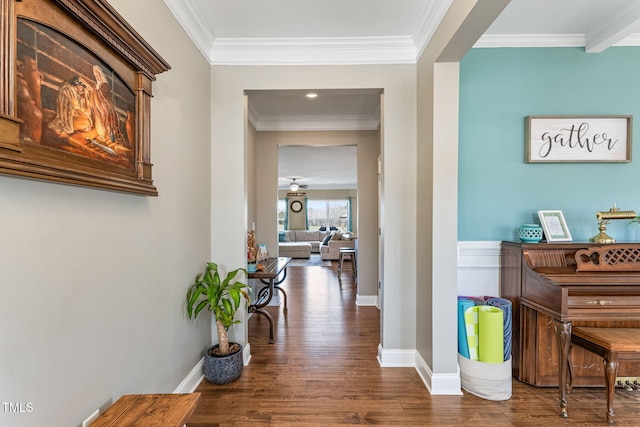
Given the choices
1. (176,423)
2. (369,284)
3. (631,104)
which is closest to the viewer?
(176,423)

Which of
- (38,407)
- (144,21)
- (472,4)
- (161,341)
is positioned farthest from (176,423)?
(472,4)

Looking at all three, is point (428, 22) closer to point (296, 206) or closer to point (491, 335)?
point (491, 335)

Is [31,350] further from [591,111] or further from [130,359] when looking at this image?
[591,111]

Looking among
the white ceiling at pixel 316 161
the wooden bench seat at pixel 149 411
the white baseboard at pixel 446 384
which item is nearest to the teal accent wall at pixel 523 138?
the white baseboard at pixel 446 384

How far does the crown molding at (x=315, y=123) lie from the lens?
163 inches

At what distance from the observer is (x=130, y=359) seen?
146 cm

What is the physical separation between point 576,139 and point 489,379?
1970 mm

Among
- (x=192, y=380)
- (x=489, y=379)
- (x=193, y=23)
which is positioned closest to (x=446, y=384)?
(x=489, y=379)

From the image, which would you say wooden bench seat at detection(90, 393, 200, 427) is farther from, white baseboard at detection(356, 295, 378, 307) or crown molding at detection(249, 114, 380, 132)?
crown molding at detection(249, 114, 380, 132)

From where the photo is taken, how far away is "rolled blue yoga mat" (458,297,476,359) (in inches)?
84.6

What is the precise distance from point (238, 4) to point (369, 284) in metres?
3.52

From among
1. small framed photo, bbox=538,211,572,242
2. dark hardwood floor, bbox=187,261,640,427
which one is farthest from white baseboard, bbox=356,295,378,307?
small framed photo, bbox=538,211,572,242

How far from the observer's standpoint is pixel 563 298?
1.83 metres

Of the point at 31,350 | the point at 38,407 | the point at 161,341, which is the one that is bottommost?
the point at 161,341
